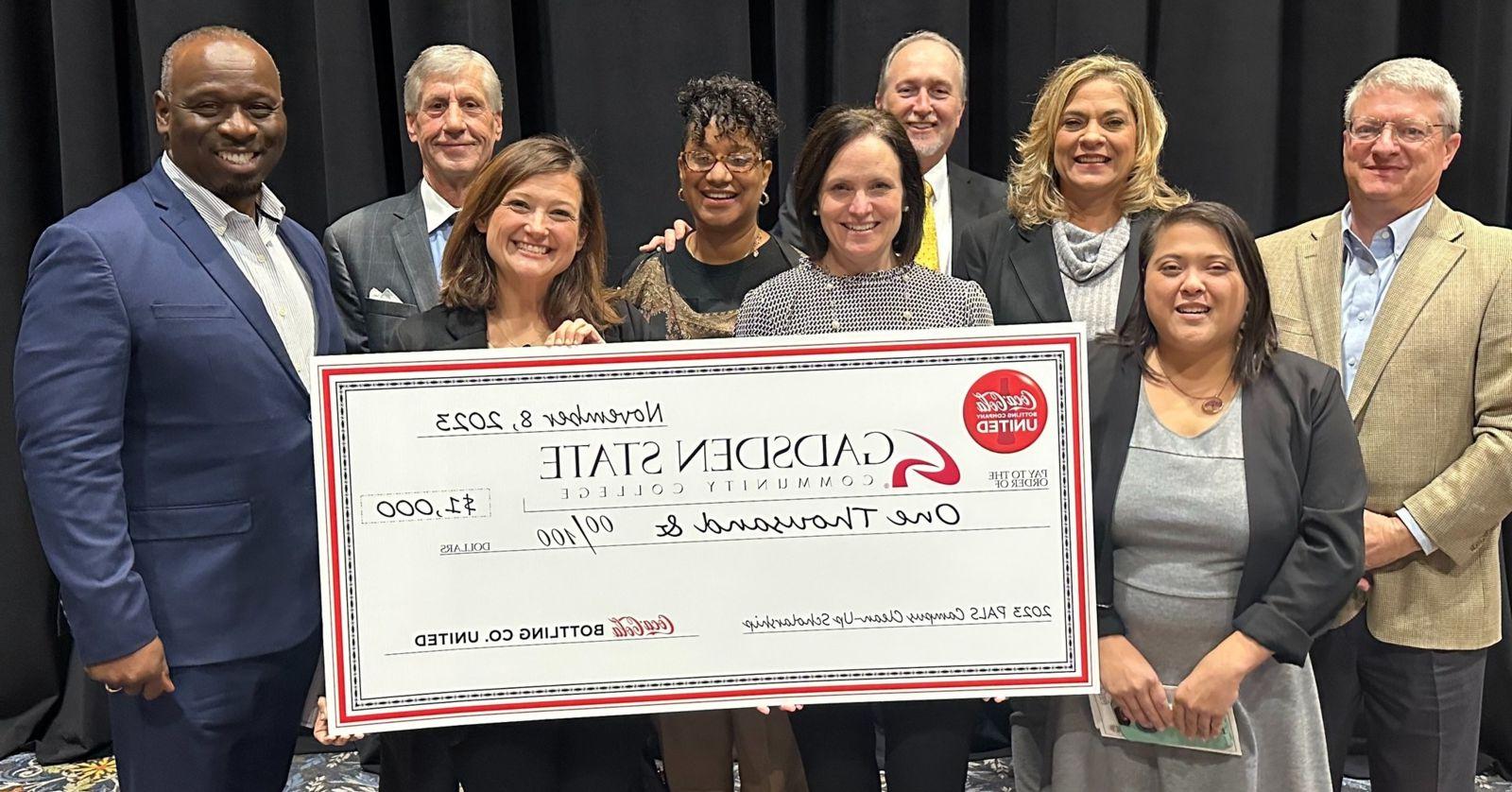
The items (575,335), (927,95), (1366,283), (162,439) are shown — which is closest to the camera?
(162,439)

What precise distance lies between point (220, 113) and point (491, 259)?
0.48 metres

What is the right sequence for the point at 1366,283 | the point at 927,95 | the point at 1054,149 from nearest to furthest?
the point at 1366,283, the point at 1054,149, the point at 927,95

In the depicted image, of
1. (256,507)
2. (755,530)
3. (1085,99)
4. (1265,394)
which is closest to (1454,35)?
(1085,99)

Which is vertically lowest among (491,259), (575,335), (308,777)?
(308,777)

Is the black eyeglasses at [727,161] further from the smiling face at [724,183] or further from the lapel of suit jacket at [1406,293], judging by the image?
the lapel of suit jacket at [1406,293]

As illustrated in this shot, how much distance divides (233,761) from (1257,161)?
282 cm

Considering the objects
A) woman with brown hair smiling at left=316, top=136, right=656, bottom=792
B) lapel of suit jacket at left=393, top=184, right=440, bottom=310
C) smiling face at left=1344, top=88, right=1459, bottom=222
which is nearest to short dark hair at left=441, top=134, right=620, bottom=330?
woman with brown hair smiling at left=316, top=136, right=656, bottom=792

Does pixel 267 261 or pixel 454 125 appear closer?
pixel 267 261

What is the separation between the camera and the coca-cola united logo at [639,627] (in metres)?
2.00

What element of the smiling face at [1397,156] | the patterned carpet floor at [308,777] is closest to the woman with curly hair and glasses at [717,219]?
the smiling face at [1397,156]

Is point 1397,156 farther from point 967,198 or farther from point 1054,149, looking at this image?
point 967,198

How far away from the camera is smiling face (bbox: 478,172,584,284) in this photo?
2094mm

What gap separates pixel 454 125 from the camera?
283 centimetres
